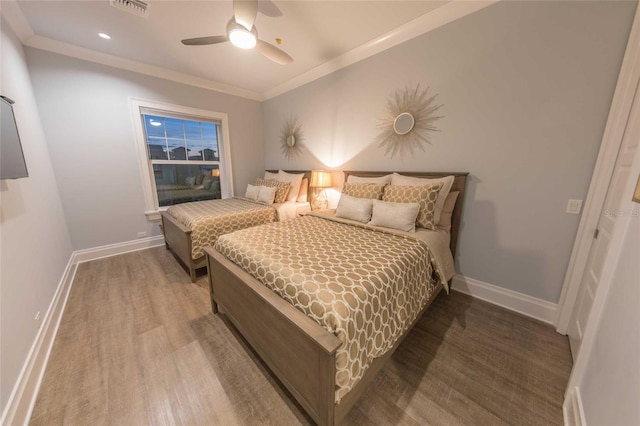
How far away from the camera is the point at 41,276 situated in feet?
5.67

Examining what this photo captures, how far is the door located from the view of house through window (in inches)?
185

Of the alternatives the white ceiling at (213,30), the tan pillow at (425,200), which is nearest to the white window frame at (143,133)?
the white ceiling at (213,30)

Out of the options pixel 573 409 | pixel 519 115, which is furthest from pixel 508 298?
pixel 519 115

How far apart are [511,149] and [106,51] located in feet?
15.1

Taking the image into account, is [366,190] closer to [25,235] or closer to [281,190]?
[281,190]

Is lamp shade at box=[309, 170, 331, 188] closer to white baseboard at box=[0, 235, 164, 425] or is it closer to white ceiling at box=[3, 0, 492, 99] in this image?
white ceiling at box=[3, 0, 492, 99]

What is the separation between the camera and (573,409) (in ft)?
3.47

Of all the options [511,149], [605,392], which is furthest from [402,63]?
[605,392]

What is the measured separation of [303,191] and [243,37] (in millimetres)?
2123

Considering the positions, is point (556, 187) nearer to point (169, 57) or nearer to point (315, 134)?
point (315, 134)

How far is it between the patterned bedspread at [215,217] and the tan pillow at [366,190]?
1.23 m

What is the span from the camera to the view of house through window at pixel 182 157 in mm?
3398

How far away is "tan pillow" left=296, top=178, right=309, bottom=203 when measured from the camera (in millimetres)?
3520

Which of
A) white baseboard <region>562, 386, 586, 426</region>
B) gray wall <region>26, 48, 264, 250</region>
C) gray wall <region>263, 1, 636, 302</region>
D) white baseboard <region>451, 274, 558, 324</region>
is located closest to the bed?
gray wall <region>26, 48, 264, 250</region>
